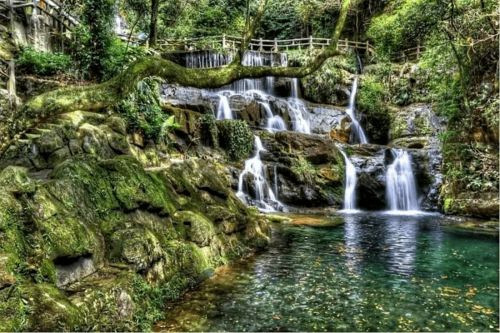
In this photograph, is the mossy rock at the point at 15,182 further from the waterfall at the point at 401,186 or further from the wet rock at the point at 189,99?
the waterfall at the point at 401,186

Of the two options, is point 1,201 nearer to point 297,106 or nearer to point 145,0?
point 145,0

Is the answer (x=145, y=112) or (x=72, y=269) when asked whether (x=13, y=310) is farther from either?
(x=145, y=112)

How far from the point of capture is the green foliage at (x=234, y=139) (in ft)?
61.8

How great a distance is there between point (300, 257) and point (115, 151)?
525cm

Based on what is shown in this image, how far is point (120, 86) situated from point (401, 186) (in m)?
16.0

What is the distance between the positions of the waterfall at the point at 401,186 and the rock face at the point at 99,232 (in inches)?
423

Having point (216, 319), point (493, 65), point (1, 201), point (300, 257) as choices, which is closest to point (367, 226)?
point (300, 257)

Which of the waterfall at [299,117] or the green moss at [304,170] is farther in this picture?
the waterfall at [299,117]

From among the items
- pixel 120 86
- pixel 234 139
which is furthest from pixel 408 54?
pixel 120 86

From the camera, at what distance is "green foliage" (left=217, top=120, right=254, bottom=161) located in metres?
18.8

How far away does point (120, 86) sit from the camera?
548cm

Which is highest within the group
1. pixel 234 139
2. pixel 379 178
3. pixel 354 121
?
pixel 354 121

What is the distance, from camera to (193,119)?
18047 mm

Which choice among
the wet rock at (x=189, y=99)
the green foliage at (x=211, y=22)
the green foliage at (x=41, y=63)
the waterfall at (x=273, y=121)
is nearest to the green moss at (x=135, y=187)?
the green foliage at (x=41, y=63)
